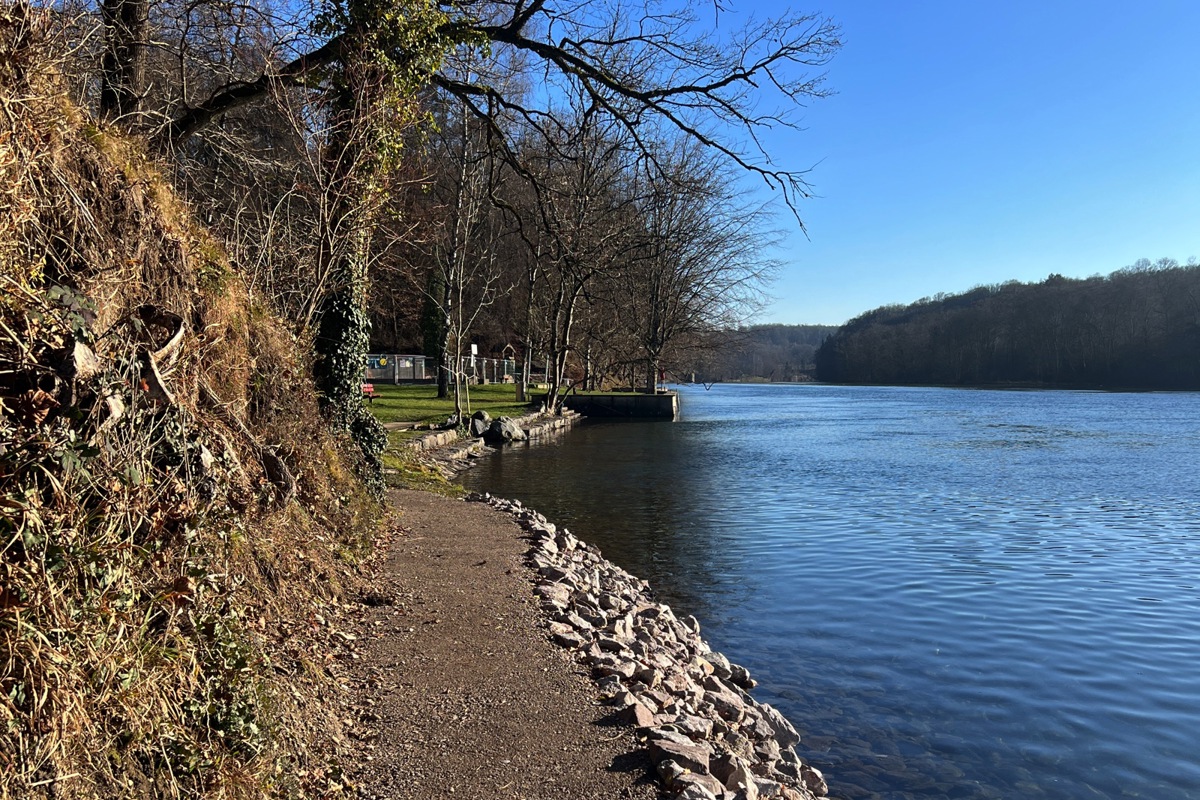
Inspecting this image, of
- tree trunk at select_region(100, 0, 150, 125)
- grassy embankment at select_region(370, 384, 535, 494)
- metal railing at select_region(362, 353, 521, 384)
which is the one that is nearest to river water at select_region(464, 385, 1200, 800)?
grassy embankment at select_region(370, 384, 535, 494)

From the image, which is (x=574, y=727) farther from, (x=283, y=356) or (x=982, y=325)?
(x=982, y=325)

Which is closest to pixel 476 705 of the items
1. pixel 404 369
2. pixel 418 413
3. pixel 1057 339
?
pixel 418 413

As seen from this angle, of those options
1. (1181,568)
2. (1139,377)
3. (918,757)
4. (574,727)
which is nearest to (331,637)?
(574,727)

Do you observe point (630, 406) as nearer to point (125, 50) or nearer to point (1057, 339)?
point (125, 50)

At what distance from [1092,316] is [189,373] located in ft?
428

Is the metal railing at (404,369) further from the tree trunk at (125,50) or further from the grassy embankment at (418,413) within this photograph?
the tree trunk at (125,50)

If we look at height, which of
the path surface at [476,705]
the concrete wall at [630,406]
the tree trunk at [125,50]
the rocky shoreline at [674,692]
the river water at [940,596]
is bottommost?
the river water at [940,596]

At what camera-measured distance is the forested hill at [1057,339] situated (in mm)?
104438

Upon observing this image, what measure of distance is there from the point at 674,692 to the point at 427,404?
2598 centimetres

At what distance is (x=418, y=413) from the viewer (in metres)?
27.1

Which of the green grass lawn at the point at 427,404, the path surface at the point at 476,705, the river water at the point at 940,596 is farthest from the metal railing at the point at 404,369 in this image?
the path surface at the point at 476,705

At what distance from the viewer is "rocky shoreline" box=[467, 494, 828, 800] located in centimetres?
439

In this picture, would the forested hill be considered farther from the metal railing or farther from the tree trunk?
the tree trunk

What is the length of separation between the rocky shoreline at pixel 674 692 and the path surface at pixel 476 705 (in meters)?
0.16
